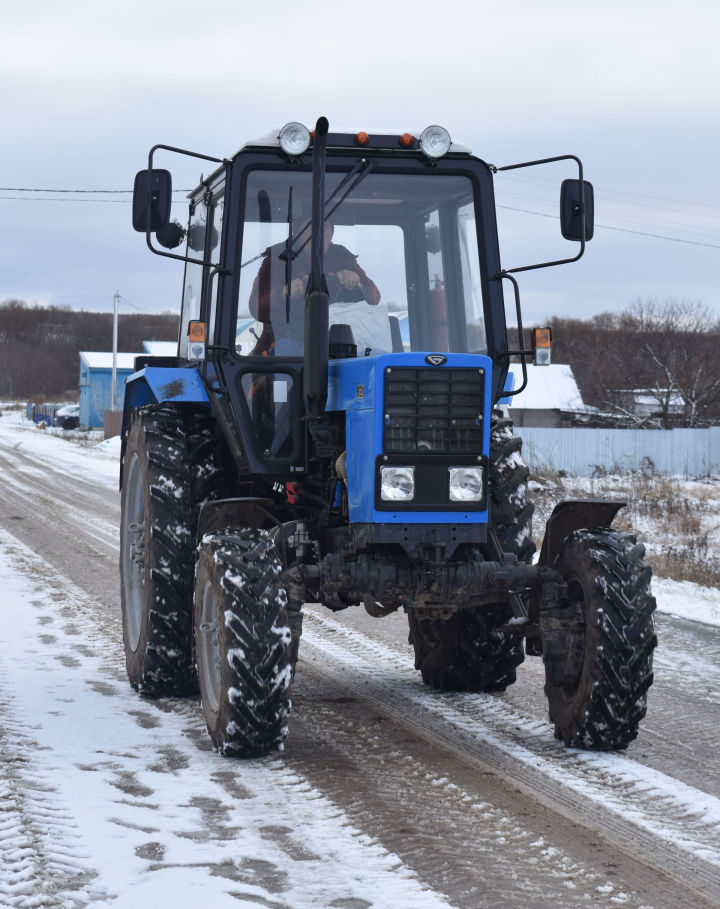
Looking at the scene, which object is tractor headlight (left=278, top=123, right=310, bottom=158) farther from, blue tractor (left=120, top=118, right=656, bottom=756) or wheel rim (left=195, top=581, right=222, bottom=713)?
wheel rim (left=195, top=581, right=222, bottom=713)

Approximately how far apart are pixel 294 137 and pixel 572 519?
2.04m

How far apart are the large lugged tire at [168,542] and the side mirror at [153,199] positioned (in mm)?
1072

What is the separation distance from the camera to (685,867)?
354 centimetres

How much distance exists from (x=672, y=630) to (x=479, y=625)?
2.51m

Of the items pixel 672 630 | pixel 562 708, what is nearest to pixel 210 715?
pixel 562 708

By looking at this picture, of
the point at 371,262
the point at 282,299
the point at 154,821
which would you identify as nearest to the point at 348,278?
the point at 371,262

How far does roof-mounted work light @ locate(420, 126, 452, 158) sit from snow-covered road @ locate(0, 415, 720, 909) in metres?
2.53

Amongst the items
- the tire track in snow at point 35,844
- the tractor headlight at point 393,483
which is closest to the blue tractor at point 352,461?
the tractor headlight at point 393,483

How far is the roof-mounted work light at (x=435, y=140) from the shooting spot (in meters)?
5.40

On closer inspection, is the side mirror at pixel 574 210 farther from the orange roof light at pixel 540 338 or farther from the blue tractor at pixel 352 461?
the orange roof light at pixel 540 338

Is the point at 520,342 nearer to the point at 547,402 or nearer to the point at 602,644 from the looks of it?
the point at 602,644

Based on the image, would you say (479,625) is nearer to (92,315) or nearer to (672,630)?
(672,630)

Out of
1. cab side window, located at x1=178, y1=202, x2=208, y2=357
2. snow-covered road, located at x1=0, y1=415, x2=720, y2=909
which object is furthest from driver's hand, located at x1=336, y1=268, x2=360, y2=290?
snow-covered road, located at x1=0, y1=415, x2=720, y2=909

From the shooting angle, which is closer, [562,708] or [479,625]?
[562,708]
